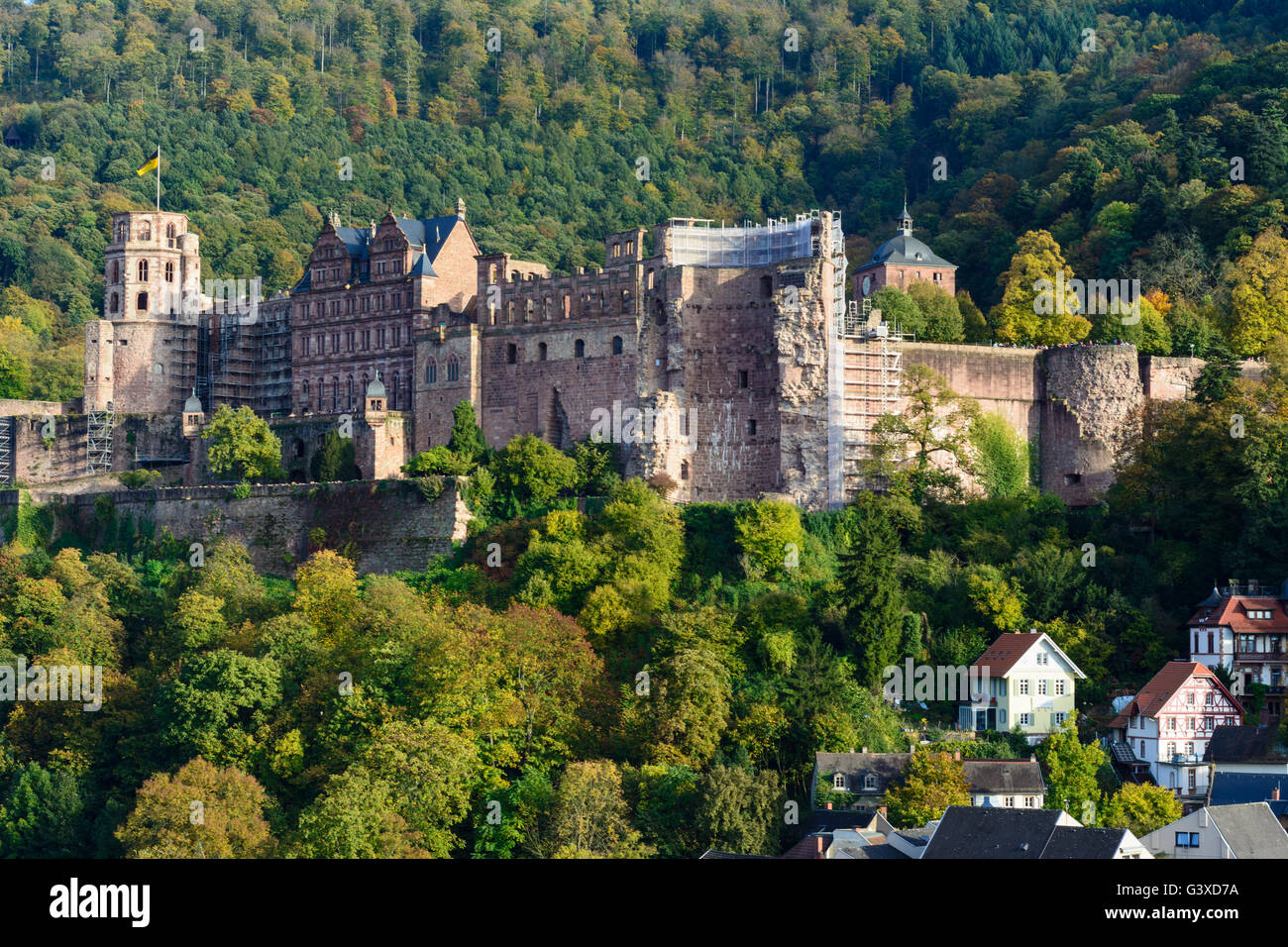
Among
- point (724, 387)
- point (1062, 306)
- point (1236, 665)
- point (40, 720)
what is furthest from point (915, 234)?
point (40, 720)

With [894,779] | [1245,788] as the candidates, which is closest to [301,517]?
[894,779]

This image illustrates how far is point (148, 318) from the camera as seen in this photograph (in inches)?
3179

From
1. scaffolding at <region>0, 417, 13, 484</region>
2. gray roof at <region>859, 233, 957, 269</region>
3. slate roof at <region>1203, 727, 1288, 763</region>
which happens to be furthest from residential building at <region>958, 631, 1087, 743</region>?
scaffolding at <region>0, 417, 13, 484</region>

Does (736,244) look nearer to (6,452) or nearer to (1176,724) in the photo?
(1176,724)

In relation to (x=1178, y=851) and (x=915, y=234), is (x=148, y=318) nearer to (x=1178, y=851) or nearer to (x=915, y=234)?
(x=915, y=234)

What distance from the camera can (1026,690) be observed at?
54.3m

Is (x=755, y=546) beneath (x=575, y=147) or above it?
beneath

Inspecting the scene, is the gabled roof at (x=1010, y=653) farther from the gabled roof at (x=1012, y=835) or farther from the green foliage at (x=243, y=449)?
the green foliage at (x=243, y=449)

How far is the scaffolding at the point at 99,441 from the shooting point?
7625 centimetres

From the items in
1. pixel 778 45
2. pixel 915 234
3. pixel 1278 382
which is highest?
pixel 778 45

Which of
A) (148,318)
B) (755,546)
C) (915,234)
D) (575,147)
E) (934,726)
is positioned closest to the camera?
(934,726)

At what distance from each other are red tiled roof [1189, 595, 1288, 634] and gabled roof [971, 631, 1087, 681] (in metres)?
4.18

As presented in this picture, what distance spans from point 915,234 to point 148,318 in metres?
37.4

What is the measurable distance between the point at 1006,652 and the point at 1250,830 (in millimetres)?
11727
